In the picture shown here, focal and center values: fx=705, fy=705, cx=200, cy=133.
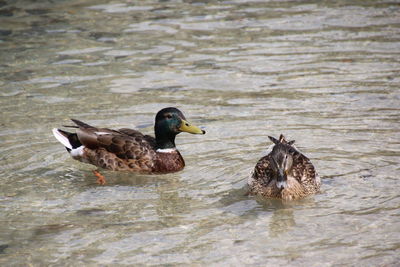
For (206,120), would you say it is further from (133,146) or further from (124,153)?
(124,153)

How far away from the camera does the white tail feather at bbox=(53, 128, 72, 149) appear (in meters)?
9.32

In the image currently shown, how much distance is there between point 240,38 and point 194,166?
224 inches

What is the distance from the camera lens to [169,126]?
923cm

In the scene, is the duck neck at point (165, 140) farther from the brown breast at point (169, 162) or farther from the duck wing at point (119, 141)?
the brown breast at point (169, 162)

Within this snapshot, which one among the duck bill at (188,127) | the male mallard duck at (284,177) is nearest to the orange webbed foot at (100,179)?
the duck bill at (188,127)

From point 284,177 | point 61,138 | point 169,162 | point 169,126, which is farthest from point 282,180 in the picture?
point 61,138

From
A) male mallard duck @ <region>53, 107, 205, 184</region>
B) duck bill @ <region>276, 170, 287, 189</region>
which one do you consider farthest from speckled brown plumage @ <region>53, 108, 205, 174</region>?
duck bill @ <region>276, 170, 287, 189</region>

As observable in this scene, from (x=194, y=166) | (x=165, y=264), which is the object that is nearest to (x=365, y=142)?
(x=194, y=166)

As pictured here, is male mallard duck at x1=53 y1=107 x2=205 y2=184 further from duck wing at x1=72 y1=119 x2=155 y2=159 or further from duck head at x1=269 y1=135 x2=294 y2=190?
duck head at x1=269 y1=135 x2=294 y2=190

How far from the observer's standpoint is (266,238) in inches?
270

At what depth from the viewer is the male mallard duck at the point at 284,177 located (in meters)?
7.80

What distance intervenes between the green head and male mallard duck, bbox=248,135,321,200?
1.33 metres

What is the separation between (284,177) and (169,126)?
6.74 feet

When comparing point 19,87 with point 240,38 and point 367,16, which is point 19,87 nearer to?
point 240,38
